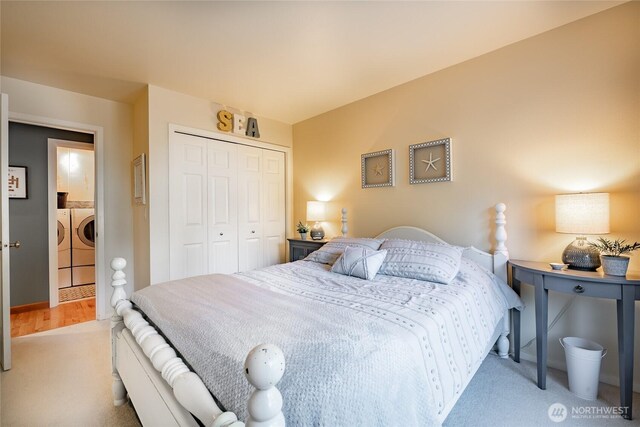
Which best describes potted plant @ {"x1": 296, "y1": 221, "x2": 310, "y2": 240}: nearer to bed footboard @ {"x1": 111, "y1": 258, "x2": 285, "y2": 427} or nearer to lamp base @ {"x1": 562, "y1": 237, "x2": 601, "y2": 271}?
bed footboard @ {"x1": 111, "y1": 258, "x2": 285, "y2": 427}

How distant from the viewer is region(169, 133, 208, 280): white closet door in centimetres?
301

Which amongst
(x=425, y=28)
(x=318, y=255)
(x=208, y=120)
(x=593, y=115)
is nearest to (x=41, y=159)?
(x=208, y=120)

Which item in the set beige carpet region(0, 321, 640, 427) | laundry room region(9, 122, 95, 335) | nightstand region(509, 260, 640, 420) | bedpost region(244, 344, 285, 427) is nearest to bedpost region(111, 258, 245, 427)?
bedpost region(244, 344, 285, 427)

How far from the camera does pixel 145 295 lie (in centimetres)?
167

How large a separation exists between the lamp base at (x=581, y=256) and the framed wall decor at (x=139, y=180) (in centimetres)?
366

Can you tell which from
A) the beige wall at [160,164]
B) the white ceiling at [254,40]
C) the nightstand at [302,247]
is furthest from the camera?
the nightstand at [302,247]

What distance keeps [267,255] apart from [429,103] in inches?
107

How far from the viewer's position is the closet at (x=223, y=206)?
10.1ft

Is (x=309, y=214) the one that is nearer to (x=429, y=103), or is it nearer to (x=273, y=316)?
(x=429, y=103)

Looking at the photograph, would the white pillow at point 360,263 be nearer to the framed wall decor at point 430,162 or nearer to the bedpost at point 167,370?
the framed wall decor at point 430,162

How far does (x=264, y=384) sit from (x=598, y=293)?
6.66 ft

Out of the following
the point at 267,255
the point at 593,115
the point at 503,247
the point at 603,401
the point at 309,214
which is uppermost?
the point at 593,115

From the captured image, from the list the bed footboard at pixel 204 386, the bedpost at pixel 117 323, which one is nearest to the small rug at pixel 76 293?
Result: the bedpost at pixel 117 323

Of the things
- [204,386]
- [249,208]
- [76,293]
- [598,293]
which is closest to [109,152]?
[249,208]
